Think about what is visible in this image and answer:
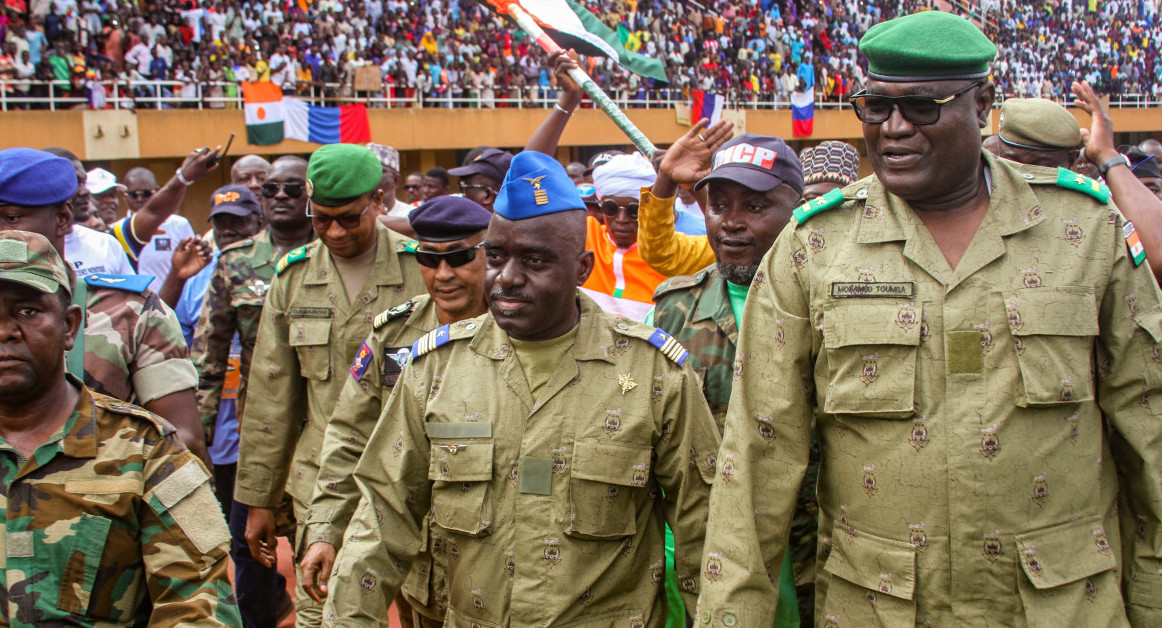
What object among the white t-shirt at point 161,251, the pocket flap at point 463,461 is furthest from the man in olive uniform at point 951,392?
the white t-shirt at point 161,251

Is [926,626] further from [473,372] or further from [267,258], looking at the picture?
[267,258]

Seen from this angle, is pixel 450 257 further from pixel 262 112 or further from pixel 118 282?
pixel 262 112

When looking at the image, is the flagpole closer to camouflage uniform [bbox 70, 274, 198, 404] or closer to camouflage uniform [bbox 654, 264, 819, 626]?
camouflage uniform [bbox 654, 264, 819, 626]

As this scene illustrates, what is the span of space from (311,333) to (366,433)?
2.88 ft

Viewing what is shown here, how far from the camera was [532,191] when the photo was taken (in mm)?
2820

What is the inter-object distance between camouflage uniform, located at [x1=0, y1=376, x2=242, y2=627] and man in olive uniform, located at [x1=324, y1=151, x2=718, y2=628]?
38 centimetres

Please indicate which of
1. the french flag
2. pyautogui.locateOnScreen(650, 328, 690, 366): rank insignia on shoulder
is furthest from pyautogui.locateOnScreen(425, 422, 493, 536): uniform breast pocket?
the french flag

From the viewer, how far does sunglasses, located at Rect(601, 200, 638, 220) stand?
5.29 metres

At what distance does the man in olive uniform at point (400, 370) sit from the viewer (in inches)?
122

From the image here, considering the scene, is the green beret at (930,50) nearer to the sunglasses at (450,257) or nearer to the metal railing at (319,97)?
the sunglasses at (450,257)

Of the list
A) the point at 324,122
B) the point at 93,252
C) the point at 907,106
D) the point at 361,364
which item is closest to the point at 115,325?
the point at 361,364

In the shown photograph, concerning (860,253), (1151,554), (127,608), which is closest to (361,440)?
(127,608)

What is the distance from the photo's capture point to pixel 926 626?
2330mm

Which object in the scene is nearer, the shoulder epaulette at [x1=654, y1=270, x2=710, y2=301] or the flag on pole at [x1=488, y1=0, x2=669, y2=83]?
the shoulder epaulette at [x1=654, y1=270, x2=710, y2=301]
